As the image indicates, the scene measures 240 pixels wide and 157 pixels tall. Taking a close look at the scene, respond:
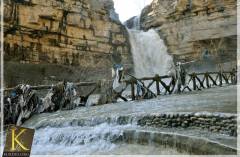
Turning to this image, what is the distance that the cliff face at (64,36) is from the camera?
72.1 feet

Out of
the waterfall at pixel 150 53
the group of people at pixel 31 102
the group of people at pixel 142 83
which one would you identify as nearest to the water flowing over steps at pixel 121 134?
the group of people at pixel 31 102

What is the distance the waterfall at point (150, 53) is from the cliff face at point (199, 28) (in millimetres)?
704

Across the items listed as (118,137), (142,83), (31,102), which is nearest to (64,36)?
(142,83)

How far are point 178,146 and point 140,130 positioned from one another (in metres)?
0.99

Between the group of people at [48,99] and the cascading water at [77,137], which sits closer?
the cascading water at [77,137]

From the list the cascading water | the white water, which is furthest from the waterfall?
the white water

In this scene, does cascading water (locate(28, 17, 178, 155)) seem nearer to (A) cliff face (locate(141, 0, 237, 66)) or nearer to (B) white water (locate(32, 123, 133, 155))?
(B) white water (locate(32, 123, 133, 155))

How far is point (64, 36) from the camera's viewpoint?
2453cm

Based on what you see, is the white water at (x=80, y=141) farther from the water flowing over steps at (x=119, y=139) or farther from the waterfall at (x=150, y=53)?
the waterfall at (x=150, y=53)

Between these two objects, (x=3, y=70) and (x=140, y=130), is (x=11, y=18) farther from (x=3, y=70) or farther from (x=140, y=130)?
(x=140, y=130)

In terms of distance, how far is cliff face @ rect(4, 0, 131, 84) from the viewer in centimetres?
2198

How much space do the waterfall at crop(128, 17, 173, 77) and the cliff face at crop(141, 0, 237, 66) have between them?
704 mm

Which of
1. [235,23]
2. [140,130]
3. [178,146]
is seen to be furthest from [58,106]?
[235,23]

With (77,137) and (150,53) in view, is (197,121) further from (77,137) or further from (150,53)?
(150,53)
